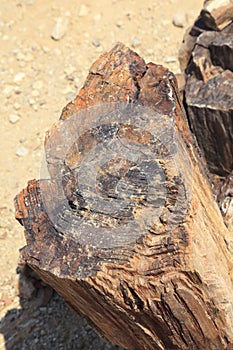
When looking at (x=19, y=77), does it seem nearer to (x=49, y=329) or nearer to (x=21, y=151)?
(x=21, y=151)

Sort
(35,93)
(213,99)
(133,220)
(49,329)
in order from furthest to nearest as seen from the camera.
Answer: (35,93) → (49,329) → (213,99) → (133,220)

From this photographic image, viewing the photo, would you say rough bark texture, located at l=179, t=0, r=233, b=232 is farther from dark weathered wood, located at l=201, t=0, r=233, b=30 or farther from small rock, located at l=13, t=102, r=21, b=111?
small rock, located at l=13, t=102, r=21, b=111

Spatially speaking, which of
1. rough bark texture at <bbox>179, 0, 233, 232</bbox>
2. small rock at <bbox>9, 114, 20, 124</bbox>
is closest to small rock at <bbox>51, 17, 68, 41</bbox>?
small rock at <bbox>9, 114, 20, 124</bbox>

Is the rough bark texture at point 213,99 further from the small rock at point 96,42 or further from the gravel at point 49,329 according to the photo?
the small rock at point 96,42

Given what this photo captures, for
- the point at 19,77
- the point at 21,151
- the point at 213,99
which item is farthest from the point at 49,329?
the point at 19,77

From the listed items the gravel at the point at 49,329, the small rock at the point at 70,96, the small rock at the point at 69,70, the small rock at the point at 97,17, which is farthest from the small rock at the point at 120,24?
the gravel at the point at 49,329

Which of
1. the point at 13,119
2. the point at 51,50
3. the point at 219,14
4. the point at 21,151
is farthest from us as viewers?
the point at 51,50

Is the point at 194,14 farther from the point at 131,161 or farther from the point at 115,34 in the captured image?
the point at 131,161

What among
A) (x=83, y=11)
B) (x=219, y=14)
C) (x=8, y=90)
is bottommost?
(x=219, y=14)
